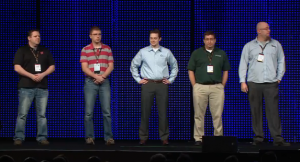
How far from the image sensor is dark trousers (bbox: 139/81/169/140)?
6637 mm

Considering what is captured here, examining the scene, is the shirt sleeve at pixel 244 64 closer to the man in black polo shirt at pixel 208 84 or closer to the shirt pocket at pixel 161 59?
the man in black polo shirt at pixel 208 84

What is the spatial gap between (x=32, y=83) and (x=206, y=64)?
232 cm

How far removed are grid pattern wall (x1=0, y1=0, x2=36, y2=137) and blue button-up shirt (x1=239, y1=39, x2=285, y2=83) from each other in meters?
3.25

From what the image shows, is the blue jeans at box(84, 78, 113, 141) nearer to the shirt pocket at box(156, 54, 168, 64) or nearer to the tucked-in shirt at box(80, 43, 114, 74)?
the tucked-in shirt at box(80, 43, 114, 74)

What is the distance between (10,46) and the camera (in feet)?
24.8

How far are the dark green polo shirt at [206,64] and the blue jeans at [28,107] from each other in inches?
80.3

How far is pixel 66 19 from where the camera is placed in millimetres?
7578

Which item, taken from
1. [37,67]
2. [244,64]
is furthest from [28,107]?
[244,64]

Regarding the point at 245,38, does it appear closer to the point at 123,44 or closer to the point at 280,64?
the point at 280,64

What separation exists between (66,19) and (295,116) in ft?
12.4

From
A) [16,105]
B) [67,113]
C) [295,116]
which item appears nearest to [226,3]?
[295,116]

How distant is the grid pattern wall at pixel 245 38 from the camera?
7.43 metres

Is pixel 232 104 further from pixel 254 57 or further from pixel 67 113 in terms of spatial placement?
pixel 67 113

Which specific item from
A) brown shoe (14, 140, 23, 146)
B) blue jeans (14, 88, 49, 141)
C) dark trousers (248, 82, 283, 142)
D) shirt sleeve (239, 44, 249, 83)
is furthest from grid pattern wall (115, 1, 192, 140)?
brown shoe (14, 140, 23, 146)
